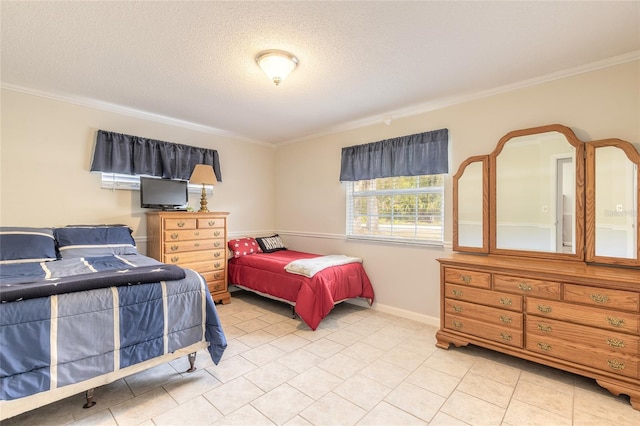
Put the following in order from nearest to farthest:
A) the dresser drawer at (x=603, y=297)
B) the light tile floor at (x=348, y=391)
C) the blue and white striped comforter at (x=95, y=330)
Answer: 1. the blue and white striped comforter at (x=95, y=330)
2. the light tile floor at (x=348, y=391)
3. the dresser drawer at (x=603, y=297)

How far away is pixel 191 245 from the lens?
11.9 feet

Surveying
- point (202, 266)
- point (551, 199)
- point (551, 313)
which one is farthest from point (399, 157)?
point (202, 266)

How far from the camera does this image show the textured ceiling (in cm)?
179

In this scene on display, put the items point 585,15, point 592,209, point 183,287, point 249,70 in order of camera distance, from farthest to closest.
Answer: point 249,70, point 592,209, point 183,287, point 585,15

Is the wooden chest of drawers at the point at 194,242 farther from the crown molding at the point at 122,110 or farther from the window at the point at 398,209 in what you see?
the window at the point at 398,209

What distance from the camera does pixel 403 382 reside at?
2152mm

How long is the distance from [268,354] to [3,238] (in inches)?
92.7

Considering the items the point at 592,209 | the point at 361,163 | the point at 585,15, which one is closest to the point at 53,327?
the point at 361,163

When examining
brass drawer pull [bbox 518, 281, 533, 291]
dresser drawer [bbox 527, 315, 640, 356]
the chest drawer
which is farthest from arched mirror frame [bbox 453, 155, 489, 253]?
dresser drawer [bbox 527, 315, 640, 356]

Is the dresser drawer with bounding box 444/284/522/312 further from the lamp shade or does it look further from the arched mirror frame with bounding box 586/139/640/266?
the lamp shade

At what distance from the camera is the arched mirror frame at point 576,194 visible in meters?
2.38

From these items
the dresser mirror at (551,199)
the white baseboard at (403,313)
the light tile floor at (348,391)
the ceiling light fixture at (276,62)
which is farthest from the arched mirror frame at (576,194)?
the ceiling light fixture at (276,62)

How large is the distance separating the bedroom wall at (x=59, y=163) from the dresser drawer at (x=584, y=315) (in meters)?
3.94

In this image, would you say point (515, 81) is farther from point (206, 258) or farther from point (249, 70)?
point (206, 258)
